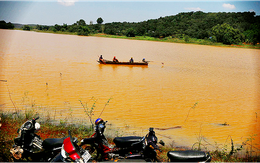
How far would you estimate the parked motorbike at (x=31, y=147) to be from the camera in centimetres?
411

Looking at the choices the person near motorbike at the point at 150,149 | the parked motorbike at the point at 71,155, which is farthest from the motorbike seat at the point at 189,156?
the parked motorbike at the point at 71,155

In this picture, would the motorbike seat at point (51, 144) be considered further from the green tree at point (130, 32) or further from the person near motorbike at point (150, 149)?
the green tree at point (130, 32)

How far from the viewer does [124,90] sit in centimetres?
1351

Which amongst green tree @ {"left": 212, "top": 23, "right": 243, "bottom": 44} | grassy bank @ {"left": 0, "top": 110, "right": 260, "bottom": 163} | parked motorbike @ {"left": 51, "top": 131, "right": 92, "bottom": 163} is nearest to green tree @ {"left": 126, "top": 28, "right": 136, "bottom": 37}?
green tree @ {"left": 212, "top": 23, "right": 243, "bottom": 44}

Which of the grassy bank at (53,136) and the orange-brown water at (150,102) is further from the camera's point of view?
the orange-brown water at (150,102)

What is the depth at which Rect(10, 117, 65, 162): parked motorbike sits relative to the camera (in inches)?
162

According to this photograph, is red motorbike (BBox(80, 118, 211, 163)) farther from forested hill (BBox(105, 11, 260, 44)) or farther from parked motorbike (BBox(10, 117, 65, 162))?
forested hill (BBox(105, 11, 260, 44))

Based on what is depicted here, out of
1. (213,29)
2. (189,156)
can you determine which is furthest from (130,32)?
(189,156)

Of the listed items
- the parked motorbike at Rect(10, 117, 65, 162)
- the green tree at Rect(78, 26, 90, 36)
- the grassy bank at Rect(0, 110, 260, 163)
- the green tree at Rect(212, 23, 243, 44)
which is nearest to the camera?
the parked motorbike at Rect(10, 117, 65, 162)

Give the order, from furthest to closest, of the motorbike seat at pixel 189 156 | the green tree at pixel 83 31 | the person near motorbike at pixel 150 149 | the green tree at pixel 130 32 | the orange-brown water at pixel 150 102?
the green tree at pixel 83 31
the green tree at pixel 130 32
the orange-brown water at pixel 150 102
the person near motorbike at pixel 150 149
the motorbike seat at pixel 189 156

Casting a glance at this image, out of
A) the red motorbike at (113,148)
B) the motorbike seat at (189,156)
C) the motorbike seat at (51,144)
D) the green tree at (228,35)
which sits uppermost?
the green tree at (228,35)

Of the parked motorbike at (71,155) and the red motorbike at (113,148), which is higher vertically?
the parked motorbike at (71,155)

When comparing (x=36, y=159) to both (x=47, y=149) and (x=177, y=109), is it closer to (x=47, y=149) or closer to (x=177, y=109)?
(x=47, y=149)

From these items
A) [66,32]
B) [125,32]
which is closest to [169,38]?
[125,32]
